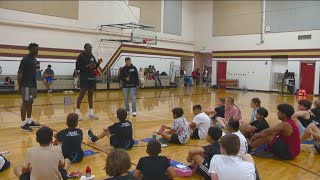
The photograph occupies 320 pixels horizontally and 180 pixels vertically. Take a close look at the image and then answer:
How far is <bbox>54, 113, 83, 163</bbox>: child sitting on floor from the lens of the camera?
4.82 m

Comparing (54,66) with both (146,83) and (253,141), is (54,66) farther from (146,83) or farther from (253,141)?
(253,141)

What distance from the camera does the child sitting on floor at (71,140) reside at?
4.82 metres

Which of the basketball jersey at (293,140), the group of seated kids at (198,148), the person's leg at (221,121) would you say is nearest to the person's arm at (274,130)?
the group of seated kids at (198,148)

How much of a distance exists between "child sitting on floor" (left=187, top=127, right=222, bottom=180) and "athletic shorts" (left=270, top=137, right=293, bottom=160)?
5.90 ft

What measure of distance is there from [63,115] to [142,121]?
2.58m

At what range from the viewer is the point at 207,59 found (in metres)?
29.5

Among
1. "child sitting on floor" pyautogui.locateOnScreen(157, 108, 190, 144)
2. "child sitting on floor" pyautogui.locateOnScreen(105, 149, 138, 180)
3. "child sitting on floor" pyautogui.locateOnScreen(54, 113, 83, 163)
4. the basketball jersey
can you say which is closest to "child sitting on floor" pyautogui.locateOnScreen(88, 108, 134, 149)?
"child sitting on floor" pyautogui.locateOnScreen(54, 113, 83, 163)

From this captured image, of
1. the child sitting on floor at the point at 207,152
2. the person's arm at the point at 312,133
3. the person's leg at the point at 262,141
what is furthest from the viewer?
the person's arm at the point at 312,133

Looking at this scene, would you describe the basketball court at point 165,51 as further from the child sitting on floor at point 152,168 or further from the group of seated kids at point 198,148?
the child sitting on floor at point 152,168

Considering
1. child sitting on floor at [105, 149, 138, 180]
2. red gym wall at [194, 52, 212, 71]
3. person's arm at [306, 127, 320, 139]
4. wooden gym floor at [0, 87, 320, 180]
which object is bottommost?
wooden gym floor at [0, 87, 320, 180]

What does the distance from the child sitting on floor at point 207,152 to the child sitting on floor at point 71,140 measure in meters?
1.84

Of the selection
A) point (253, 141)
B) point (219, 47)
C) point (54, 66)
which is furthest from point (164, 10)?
point (253, 141)

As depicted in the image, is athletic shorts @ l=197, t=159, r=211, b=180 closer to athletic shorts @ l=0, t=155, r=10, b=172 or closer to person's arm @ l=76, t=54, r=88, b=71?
athletic shorts @ l=0, t=155, r=10, b=172

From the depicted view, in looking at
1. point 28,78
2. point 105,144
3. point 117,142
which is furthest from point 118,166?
point 28,78
